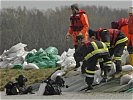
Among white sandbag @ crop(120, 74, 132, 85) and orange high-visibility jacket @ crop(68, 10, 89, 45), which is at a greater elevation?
orange high-visibility jacket @ crop(68, 10, 89, 45)

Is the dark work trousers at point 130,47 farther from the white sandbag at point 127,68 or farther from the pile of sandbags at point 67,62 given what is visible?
the pile of sandbags at point 67,62

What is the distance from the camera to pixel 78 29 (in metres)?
11.7

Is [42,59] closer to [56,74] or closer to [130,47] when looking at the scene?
[56,74]

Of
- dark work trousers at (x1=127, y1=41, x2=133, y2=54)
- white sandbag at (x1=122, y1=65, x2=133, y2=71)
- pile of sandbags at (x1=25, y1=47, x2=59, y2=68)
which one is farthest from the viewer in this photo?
pile of sandbags at (x1=25, y1=47, x2=59, y2=68)

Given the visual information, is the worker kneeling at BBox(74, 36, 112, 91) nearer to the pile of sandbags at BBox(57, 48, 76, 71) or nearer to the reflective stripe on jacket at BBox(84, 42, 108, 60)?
the reflective stripe on jacket at BBox(84, 42, 108, 60)

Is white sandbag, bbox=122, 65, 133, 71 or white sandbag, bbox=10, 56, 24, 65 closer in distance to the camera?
white sandbag, bbox=122, 65, 133, 71

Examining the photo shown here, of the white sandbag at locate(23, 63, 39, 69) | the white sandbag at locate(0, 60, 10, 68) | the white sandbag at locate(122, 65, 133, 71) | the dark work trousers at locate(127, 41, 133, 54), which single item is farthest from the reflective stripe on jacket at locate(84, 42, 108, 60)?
the white sandbag at locate(0, 60, 10, 68)

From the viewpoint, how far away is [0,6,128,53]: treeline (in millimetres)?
39750

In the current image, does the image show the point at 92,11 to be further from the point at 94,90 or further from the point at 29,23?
the point at 94,90

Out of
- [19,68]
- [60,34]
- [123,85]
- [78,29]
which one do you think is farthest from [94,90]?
[60,34]

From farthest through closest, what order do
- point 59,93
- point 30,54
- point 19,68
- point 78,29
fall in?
point 30,54
point 19,68
point 78,29
point 59,93

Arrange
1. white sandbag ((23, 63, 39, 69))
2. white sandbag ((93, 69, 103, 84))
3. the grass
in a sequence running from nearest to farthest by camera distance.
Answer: white sandbag ((93, 69, 103, 84)) → the grass → white sandbag ((23, 63, 39, 69))

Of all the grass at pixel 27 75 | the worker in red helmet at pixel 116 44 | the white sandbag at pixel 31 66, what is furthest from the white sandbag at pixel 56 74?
the white sandbag at pixel 31 66

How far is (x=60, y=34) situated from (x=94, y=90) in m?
34.4
